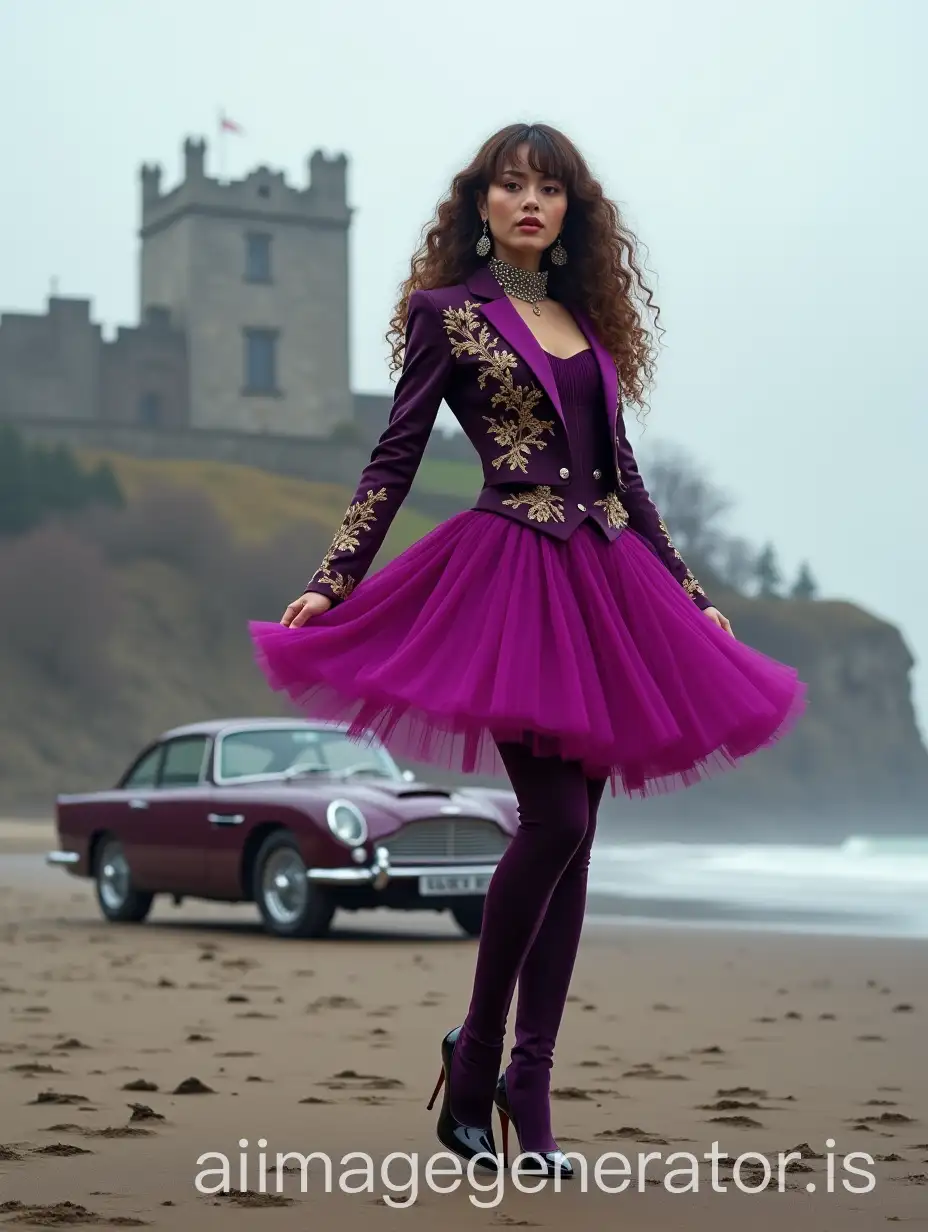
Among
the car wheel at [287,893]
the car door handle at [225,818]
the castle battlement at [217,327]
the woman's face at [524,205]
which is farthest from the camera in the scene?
the castle battlement at [217,327]

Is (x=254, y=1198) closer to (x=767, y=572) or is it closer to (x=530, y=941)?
(x=530, y=941)

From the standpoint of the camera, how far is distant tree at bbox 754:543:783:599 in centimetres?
11288

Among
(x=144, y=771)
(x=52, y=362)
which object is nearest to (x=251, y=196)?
(x=52, y=362)

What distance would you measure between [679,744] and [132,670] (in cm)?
5901

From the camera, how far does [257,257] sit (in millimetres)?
81250

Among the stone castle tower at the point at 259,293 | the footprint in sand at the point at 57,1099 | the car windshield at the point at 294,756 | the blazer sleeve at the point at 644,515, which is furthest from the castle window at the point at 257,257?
the blazer sleeve at the point at 644,515

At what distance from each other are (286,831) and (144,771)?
2.05m

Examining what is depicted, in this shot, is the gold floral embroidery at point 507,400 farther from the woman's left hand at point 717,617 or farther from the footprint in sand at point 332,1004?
the footprint in sand at point 332,1004

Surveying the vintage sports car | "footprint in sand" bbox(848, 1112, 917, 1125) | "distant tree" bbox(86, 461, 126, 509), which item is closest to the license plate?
the vintage sports car

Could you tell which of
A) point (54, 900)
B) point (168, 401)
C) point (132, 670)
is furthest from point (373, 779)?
point (168, 401)

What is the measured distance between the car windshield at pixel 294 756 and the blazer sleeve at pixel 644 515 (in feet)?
26.2

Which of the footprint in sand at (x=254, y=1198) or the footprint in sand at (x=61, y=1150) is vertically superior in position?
the footprint in sand at (x=61, y=1150)

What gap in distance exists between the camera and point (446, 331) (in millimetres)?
4367

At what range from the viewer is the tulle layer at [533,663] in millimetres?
3986
